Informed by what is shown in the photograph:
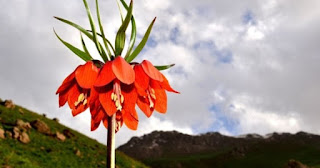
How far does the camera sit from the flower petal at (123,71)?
200 cm

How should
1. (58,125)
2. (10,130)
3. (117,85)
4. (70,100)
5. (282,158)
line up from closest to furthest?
(117,85), (70,100), (10,130), (58,125), (282,158)

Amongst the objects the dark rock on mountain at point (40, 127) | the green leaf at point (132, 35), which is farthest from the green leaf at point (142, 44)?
the dark rock on mountain at point (40, 127)

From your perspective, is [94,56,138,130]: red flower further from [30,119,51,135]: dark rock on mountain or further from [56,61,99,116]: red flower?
[30,119,51,135]: dark rock on mountain

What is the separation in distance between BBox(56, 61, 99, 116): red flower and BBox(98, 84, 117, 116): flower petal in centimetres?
8

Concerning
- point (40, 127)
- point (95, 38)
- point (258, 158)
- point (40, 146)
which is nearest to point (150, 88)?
point (95, 38)

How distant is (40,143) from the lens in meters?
28.7

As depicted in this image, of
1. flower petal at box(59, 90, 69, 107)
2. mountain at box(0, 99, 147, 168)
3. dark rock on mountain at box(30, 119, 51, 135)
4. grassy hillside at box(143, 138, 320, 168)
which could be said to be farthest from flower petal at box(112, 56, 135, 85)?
grassy hillside at box(143, 138, 320, 168)

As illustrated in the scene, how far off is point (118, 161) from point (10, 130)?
11260 mm

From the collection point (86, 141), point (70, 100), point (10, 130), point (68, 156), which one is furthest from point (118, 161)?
point (70, 100)

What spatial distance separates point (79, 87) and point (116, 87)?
23 cm

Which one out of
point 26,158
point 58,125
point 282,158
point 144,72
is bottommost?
point 144,72

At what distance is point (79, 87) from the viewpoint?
219 centimetres

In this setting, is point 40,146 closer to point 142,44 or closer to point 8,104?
point 8,104

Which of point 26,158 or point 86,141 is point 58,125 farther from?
point 26,158
